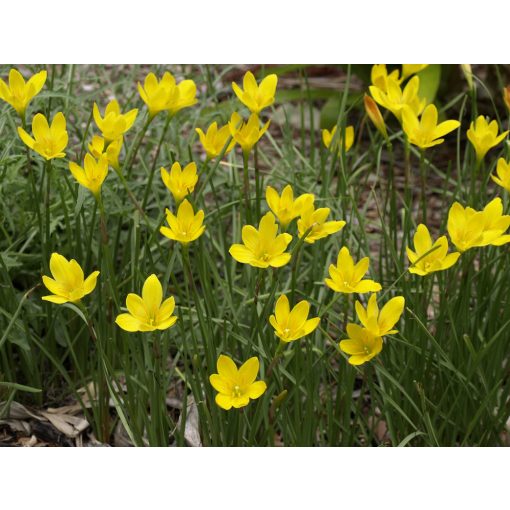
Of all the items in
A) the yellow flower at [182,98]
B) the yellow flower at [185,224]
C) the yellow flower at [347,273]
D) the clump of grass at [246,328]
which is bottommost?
the clump of grass at [246,328]

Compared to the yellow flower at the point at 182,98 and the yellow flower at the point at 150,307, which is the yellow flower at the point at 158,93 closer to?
the yellow flower at the point at 182,98

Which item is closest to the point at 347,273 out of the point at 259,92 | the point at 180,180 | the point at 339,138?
the point at 180,180

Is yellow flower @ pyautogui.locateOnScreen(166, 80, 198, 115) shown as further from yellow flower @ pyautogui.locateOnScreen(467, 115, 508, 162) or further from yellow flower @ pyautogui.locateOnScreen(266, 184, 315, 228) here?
yellow flower @ pyautogui.locateOnScreen(467, 115, 508, 162)

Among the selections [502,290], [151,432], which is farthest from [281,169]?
[151,432]

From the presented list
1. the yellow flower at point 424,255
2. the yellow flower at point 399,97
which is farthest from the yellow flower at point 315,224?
the yellow flower at point 399,97

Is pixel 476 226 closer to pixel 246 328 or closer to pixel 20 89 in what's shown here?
pixel 246 328

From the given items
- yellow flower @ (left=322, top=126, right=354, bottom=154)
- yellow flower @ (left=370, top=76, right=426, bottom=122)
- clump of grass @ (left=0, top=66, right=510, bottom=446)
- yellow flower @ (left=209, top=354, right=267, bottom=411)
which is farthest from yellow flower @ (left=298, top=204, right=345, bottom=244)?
yellow flower @ (left=322, top=126, right=354, bottom=154)
